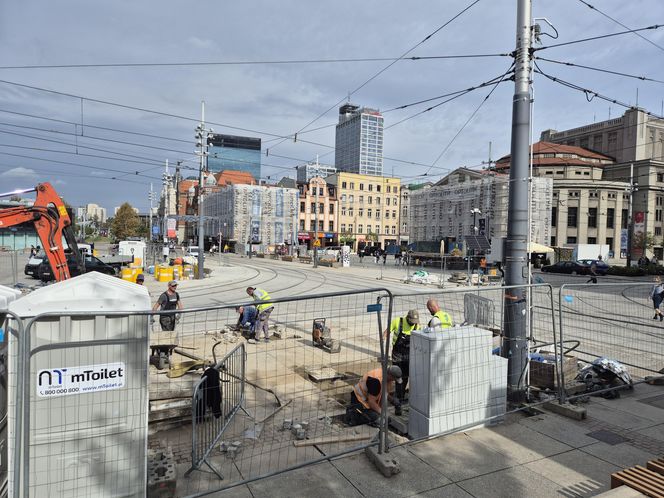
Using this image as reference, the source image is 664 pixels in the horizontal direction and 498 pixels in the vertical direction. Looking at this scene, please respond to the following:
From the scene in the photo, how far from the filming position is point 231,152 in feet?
491

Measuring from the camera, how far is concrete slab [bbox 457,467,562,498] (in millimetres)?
3721

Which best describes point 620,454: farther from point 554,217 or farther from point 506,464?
point 554,217

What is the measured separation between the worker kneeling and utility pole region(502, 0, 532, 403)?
168 centimetres

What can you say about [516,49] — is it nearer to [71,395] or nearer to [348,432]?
[348,432]

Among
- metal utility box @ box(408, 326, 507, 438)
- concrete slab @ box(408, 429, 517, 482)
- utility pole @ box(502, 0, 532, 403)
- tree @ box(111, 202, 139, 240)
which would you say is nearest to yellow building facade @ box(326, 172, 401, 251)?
tree @ box(111, 202, 139, 240)

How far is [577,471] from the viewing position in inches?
161

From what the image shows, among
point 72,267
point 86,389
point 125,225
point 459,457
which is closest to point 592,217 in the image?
point 72,267

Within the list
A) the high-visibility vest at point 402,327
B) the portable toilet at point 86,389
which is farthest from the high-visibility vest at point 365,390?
the portable toilet at point 86,389

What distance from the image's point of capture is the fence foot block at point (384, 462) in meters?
3.94

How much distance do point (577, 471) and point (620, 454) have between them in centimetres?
71

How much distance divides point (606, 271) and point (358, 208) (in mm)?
51635

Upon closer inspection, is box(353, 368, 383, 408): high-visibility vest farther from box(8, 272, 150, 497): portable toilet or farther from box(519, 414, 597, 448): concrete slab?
box(8, 272, 150, 497): portable toilet

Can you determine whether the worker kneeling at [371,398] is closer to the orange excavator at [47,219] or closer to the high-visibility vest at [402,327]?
the high-visibility vest at [402,327]

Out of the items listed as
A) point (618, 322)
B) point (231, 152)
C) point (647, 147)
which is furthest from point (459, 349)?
point (231, 152)
